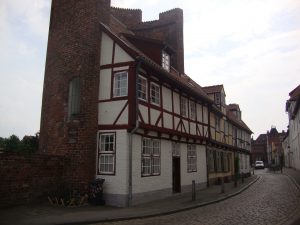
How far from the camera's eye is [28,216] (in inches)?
435

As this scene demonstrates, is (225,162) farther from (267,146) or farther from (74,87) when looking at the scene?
(267,146)

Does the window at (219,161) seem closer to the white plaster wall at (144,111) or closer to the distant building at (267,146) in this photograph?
the white plaster wall at (144,111)

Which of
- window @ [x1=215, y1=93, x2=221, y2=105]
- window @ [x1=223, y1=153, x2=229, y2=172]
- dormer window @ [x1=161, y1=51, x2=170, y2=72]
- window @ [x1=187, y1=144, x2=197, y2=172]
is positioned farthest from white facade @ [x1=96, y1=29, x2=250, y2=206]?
window @ [x1=223, y1=153, x2=229, y2=172]

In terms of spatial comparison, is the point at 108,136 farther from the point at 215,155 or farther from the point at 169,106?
the point at 215,155

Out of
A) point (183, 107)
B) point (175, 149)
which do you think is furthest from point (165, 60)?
point (175, 149)

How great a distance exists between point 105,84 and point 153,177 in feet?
17.1

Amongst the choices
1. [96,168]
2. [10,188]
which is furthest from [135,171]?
[10,188]

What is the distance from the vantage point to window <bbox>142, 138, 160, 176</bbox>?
1576 centimetres

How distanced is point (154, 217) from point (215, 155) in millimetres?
15933

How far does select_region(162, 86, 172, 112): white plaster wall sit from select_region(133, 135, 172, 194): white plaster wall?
75.7 inches

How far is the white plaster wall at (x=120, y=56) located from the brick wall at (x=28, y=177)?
17.5 feet

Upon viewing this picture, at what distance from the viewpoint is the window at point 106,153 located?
14.7m

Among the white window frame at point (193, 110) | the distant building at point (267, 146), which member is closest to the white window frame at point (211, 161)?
the white window frame at point (193, 110)

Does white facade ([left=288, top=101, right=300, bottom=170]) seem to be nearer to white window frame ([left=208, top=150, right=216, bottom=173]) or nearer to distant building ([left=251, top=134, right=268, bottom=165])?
white window frame ([left=208, top=150, right=216, bottom=173])
